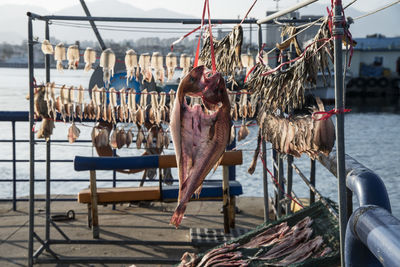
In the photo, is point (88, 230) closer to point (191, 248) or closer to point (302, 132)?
point (191, 248)

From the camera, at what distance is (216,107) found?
234cm

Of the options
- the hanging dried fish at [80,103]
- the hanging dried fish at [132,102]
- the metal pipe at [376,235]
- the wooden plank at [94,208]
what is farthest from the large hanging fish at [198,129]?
the wooden plank at [94,208]

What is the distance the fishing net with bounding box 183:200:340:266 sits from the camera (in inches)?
153

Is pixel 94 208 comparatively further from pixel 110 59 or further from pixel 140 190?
pixel 110 59

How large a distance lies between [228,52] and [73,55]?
7.30ft

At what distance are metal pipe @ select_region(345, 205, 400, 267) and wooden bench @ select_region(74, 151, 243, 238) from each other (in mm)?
4153

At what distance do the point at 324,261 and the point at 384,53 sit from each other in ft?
248

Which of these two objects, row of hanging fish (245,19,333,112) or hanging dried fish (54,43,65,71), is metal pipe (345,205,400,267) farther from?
hanging dried fish (54,43,65,71)

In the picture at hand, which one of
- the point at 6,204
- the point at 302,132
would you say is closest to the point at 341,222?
the point at 302,132

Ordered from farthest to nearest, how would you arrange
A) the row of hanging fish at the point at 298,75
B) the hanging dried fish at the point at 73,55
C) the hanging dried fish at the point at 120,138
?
the hanging dried fish at the point at 120,138 → the hanging dried fish at the point at 73,55 → the row of hanging fish at the point at 298,75

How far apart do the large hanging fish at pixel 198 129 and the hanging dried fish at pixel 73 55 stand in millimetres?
3616

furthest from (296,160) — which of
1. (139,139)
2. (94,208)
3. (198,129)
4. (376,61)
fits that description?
(376,61)

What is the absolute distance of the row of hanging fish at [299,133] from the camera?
3.16 meters

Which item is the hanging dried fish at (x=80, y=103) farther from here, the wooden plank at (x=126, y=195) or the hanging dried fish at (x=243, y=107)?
the hanging dried fish at (x=243, y=107)
